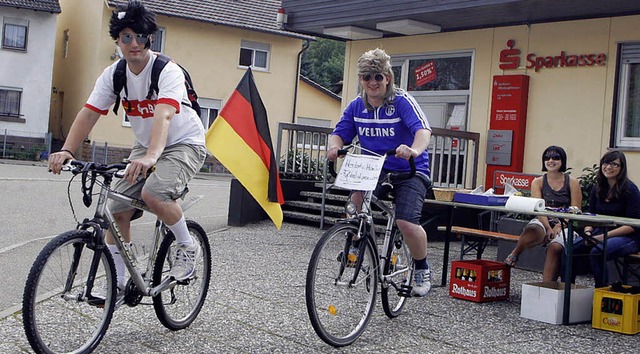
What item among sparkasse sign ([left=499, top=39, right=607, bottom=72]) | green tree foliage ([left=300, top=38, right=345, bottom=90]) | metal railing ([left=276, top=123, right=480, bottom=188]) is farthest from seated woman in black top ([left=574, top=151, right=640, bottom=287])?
green tree foliage ([left=300, top=38, right=345, bottom=90])

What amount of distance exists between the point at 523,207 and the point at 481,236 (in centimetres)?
193

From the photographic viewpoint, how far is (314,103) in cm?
4088

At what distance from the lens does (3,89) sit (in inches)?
1426

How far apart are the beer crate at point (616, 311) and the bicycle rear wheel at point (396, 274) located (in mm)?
1468

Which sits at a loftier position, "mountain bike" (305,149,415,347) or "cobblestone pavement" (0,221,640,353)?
"mountain bike" (305,149,415,347)

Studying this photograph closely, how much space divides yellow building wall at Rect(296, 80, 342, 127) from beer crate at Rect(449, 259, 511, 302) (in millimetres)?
32942

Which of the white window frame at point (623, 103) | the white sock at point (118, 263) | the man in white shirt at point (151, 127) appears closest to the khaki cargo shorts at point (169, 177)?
the man in white shirt at point (151, 127)

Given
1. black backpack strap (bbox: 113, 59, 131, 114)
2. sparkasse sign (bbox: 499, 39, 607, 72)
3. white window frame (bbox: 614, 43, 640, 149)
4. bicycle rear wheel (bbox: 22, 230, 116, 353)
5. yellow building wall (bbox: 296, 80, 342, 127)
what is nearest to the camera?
bicycle rear wheel (bbox: 22, 230, 116, 353)

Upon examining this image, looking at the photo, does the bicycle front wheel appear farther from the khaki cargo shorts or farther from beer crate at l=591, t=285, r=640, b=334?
beer crate at l=591, t=285, r=640, b=334

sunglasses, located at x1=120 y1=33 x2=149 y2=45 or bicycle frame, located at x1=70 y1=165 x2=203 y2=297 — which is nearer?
bicycle frame, located at x1=70 y1=165 x2=203 y2=297

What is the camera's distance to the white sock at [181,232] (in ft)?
17.8

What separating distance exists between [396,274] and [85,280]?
2.34 meters

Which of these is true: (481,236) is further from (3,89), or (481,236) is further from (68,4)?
(68,4)

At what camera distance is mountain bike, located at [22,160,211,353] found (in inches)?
179
